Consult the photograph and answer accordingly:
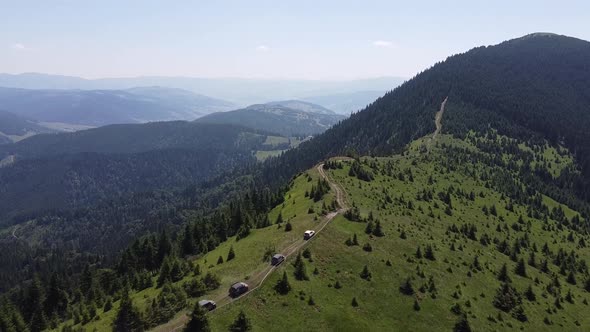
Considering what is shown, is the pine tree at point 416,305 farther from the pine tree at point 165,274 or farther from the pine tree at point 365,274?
the pine tree at point 165,274

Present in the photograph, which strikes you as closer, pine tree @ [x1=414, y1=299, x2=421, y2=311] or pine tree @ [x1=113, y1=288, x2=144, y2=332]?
pine tree @ [x1=113, y1=288, x2=144, y2=332]

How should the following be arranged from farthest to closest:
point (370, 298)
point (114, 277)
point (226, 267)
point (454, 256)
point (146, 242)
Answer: point (146, 242)
point (114, 277)
point (454, 256)
point (226, 267)
point (370, 298)

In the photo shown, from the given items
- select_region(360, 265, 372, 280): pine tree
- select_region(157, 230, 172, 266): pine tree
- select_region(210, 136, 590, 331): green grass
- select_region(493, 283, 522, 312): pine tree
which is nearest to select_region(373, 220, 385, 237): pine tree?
select_region(210, 136, 590, 331): green grass

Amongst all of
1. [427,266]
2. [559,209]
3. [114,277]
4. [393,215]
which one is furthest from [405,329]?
[559,209]

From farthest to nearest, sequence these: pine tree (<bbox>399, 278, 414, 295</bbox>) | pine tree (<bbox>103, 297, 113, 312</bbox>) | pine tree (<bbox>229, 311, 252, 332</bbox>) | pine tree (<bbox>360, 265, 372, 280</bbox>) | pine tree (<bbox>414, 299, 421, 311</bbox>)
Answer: pine tree (<bbox>360, 265, 372, 280</bbox>)
pine tree (<bbox>399, 278, 414, 295</bbox>)
pine tree (<bbox>103, 297, 113, 312</bbox>)
pine tree (<bbox>414, 299, 421, 311</bbox>)
pine tree (<bbox>229, 311, 252, 332</bbox>)

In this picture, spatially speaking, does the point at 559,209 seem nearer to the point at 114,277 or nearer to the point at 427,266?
the point at 427,266

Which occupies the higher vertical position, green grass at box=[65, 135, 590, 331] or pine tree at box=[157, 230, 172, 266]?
green grass at box=[65, 135, 590, 331]

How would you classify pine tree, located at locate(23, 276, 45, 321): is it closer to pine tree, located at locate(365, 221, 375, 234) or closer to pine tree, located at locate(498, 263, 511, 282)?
pine tree, located at locate(365, 221, 375, 234)
